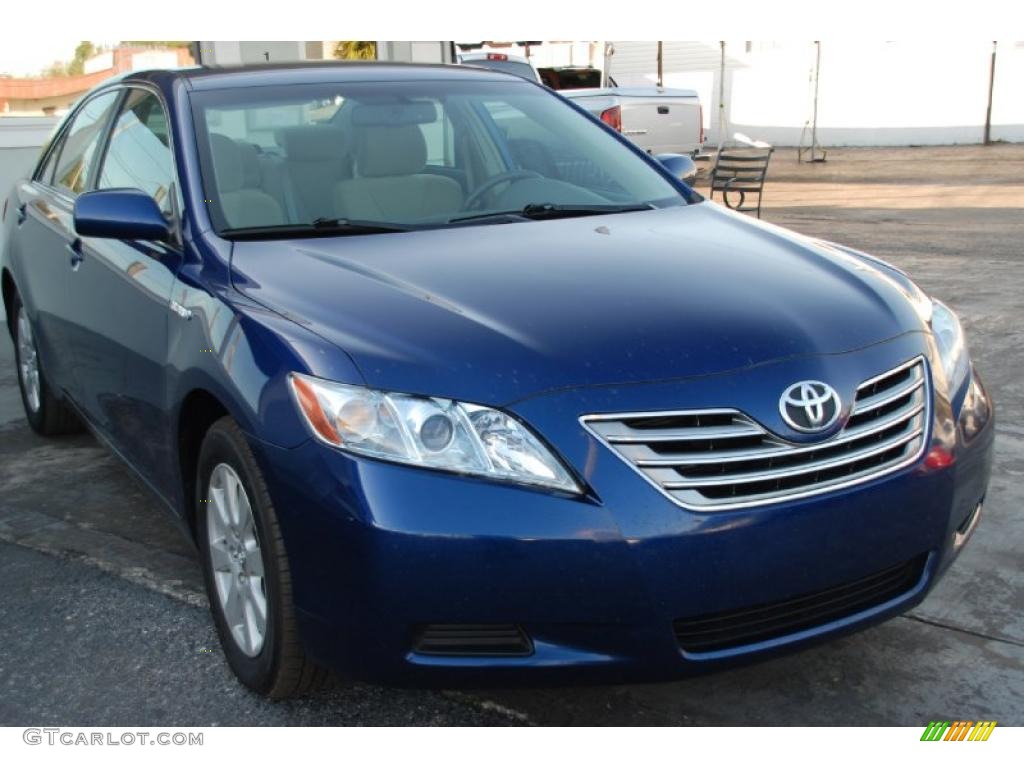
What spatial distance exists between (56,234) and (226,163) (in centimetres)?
133

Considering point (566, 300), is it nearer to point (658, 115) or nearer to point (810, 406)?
point (810, 406)

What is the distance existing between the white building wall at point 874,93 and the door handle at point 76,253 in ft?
69.3

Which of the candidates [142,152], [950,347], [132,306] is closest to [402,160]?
[142,152]

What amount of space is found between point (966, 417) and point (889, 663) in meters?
0.69

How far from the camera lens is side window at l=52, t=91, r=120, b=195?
15.3 ft

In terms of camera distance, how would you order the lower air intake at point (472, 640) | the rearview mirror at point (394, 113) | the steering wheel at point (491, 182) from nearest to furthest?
1. the lower air intake at point (472, 640)
2. the steering wheel at point (491, 182)
3. the rearview mirror at point (394, 113)

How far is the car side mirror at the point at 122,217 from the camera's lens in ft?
11.5

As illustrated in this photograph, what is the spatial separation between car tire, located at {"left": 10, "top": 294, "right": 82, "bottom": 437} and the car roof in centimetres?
153

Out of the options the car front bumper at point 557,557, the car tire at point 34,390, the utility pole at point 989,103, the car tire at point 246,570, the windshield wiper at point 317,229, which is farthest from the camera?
the utility pole at point 989,103
